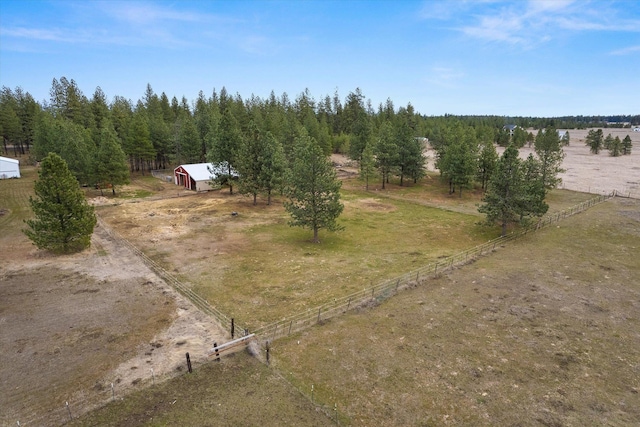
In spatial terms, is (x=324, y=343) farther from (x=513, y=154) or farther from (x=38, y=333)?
(x=513, y=154)

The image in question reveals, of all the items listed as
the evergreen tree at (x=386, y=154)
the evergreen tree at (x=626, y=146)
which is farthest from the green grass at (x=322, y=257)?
the evergreen tree at (x=626, y=146)

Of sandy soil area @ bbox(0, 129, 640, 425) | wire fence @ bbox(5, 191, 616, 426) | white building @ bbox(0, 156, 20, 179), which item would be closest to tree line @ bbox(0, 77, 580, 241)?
white building @ bbox(0, 156, 20, 179)

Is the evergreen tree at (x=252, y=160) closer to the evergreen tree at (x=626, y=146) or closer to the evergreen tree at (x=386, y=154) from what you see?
the evergreen tree at (x=386, y=154)

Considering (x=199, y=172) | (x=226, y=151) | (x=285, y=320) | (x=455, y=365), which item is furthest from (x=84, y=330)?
(x=199, y=172)

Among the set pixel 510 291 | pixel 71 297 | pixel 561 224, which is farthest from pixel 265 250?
pixel 561 224

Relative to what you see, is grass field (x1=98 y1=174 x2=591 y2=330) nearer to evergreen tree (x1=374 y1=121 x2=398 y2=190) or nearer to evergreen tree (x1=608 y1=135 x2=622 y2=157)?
evergreen tree (x1=374 y1=121 x2=398 y2=190)

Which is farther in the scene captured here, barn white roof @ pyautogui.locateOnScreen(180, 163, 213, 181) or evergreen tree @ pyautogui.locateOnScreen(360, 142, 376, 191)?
evergreen tree @ pyautogui.locateOnScreen(360, 142, 376, 191)

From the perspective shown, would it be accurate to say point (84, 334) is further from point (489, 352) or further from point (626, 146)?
point (626, 146)
